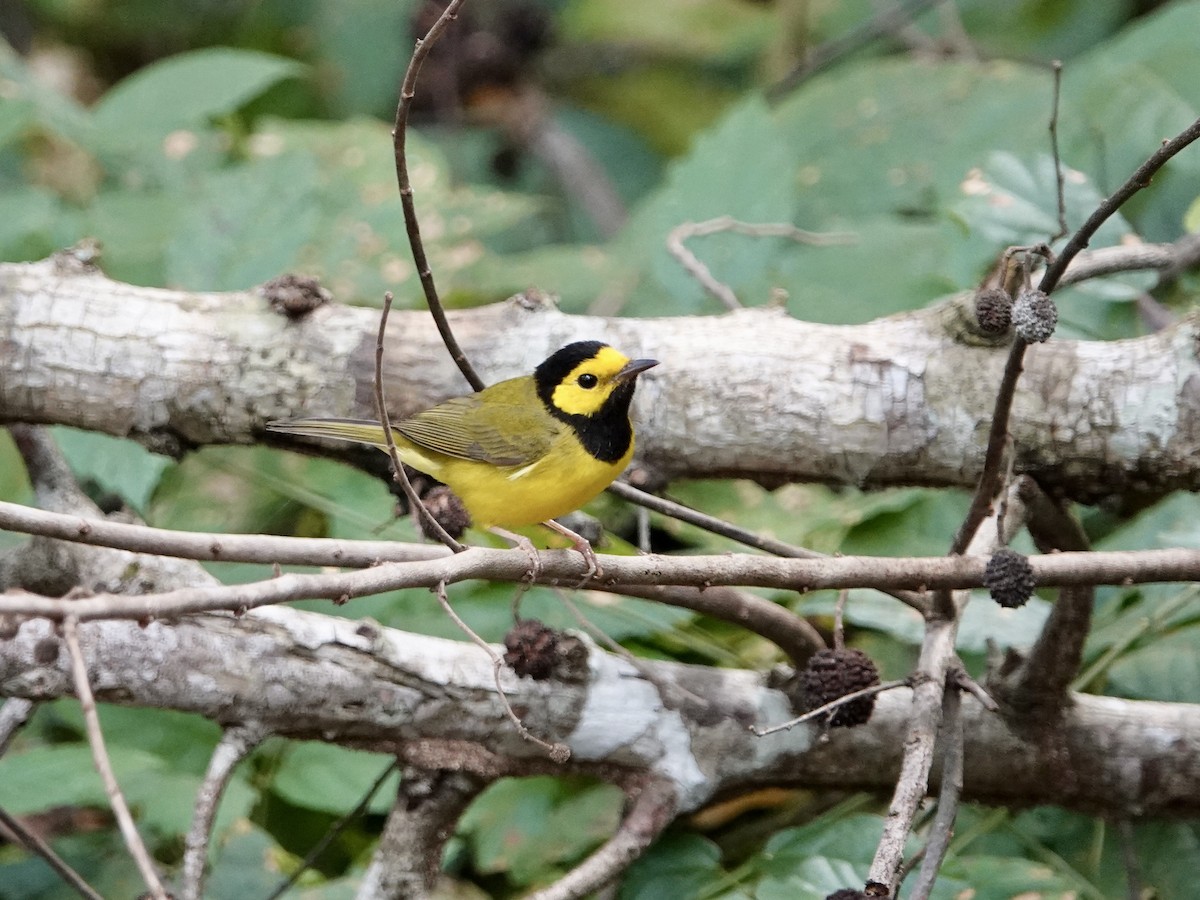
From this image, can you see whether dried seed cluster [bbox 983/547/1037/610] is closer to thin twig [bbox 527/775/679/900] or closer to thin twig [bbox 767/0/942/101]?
thin twig [bbox 527/775/679/900]

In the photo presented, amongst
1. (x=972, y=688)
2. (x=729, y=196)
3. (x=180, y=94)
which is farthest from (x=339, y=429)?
(x=180, y=94)

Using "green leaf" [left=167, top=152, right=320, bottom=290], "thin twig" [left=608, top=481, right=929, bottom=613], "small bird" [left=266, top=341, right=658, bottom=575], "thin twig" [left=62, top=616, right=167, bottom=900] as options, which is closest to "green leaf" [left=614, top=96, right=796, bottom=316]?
"small bird" [left=266, top=341, right=658, bottom=575]

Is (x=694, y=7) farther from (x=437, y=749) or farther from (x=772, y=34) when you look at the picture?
(x=437, y=749)

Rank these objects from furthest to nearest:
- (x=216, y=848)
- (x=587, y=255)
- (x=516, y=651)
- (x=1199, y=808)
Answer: (x=587, y=255)
(x=216, y=848)
(x=1199, y=808)
(x=516, y=651)

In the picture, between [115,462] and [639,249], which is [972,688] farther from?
[639,249]

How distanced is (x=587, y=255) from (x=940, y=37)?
87.7 inches

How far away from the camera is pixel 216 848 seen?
123 inches

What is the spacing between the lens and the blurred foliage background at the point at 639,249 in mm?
3066

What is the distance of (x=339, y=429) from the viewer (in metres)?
2.94

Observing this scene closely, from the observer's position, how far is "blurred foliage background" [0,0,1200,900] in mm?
3066

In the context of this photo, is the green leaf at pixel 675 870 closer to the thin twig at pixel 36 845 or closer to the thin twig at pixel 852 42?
the thin twig at pixel 36 845

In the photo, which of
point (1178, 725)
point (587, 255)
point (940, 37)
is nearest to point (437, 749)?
point (1178, 725)

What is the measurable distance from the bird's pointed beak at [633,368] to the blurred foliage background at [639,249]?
0.58 metres

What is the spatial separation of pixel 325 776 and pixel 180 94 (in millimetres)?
2514
